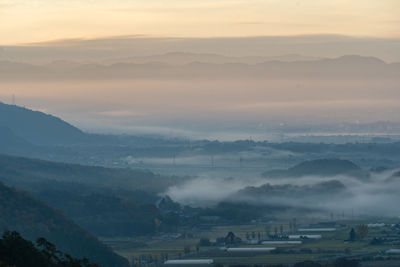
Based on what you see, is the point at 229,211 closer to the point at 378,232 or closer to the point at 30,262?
the point at 378,232

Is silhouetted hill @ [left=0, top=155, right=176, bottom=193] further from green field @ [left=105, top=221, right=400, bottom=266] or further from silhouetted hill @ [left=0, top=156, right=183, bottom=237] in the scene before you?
green field @ [left=105, top=221, right=400, bottom=266]

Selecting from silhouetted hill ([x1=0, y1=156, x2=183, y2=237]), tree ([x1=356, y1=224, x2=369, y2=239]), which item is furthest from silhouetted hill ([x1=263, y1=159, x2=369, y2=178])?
tree ([x1=356, y1=224, x2=369, y2=239])

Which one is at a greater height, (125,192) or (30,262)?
(125,192)

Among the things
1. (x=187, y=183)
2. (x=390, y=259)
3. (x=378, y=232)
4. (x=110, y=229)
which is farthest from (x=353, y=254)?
(x=187, y=183)

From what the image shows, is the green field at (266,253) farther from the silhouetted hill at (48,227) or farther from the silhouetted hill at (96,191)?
the silhouetted hill at (96,191)

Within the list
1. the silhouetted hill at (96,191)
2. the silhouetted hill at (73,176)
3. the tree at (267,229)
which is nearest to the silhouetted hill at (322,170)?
the silhouetted hill at (73,176)

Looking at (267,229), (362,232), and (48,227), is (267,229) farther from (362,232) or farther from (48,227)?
(48,227)
